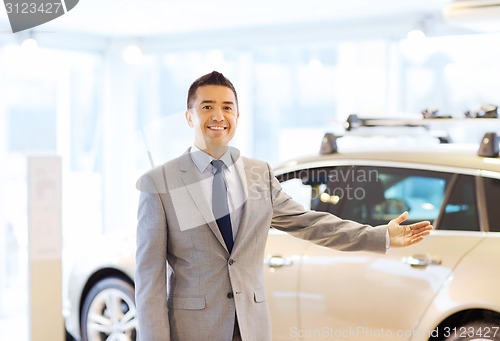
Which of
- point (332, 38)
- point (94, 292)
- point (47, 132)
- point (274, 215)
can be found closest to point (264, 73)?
point (332, 38)

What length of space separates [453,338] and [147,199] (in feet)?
6.77

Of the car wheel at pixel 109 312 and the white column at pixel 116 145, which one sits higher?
the white column at pixel 116 145

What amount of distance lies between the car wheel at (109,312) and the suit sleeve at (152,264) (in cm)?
245

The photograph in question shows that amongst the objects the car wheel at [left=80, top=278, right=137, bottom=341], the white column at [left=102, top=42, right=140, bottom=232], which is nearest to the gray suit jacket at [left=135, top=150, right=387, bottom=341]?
the car wheel at [left=80, top=278, right=137, bottom=341]

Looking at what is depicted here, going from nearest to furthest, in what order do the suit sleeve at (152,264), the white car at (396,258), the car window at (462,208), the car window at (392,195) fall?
the suit sleeve at (152,264) < the white car at (396,258) < the car window at (462,208) < the car window at (392,195)

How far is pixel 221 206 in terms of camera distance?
273 centimetres

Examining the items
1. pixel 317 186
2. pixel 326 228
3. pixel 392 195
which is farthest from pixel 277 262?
pixel 326 228

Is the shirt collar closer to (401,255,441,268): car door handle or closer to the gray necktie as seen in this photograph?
the gray necktie

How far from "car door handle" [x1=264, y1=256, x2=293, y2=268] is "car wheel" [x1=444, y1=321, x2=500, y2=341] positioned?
0.89 meters

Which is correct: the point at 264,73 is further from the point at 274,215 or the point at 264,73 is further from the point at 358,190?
the point at 274,215

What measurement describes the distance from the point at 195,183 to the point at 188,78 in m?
6.98

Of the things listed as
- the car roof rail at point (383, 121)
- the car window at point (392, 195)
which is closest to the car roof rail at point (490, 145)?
the car window at point (392, 195)

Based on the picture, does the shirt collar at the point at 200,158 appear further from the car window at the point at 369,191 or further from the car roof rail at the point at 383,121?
the car roof rail at the point at 383,121

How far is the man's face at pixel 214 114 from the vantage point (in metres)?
2.66
